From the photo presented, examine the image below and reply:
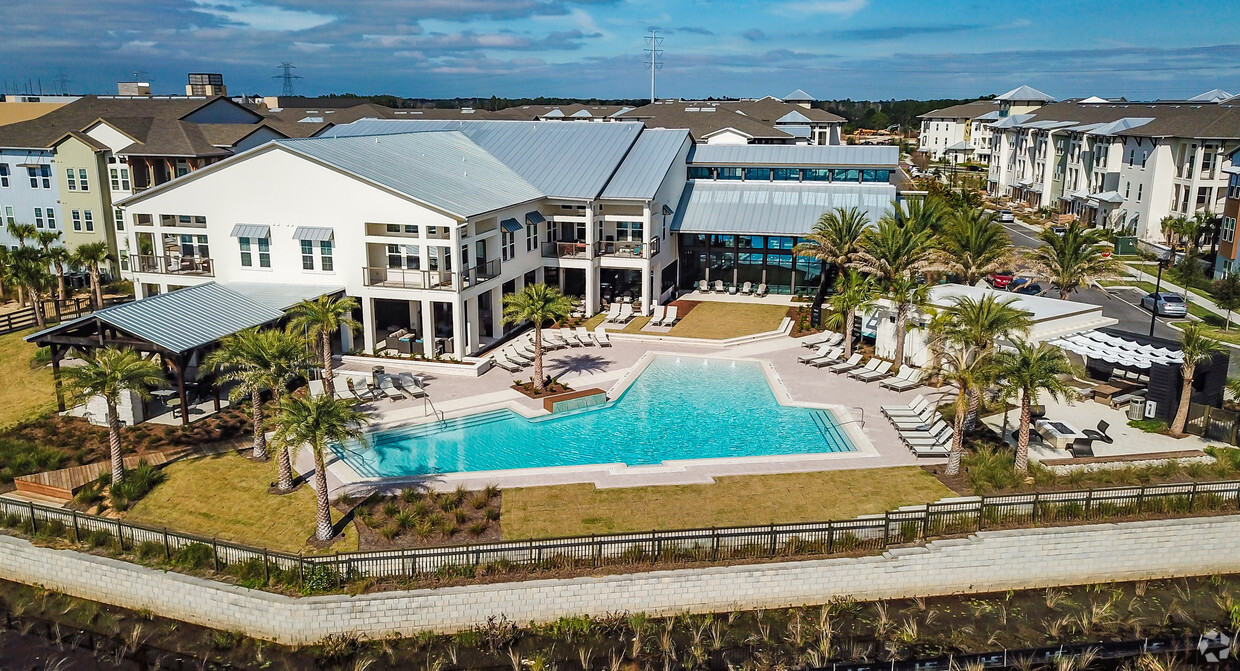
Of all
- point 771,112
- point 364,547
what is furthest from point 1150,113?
point 364,547

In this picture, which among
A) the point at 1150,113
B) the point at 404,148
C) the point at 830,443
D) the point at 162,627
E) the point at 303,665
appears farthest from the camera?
Answer: the point at 1150,113

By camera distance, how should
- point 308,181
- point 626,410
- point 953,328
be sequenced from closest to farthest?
point 953,328
point 626,410
point 308,181

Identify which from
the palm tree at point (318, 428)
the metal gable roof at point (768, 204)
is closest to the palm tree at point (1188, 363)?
the metal gable roof at point (768, 204)

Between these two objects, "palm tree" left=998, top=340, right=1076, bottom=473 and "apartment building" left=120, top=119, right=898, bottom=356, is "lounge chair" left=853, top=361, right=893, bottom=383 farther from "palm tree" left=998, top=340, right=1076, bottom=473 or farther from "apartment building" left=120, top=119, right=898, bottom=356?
"apartment building" left=120, top=119, right=898, bottom=356

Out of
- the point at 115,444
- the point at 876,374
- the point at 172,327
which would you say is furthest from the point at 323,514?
the point at 876,374

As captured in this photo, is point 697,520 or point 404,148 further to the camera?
point 404,148

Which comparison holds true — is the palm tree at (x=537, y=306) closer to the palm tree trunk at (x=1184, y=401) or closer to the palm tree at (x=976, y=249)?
the palm tree at (x=976, y=249)

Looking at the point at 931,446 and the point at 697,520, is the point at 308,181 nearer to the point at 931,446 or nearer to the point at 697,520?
the point at 697,520
